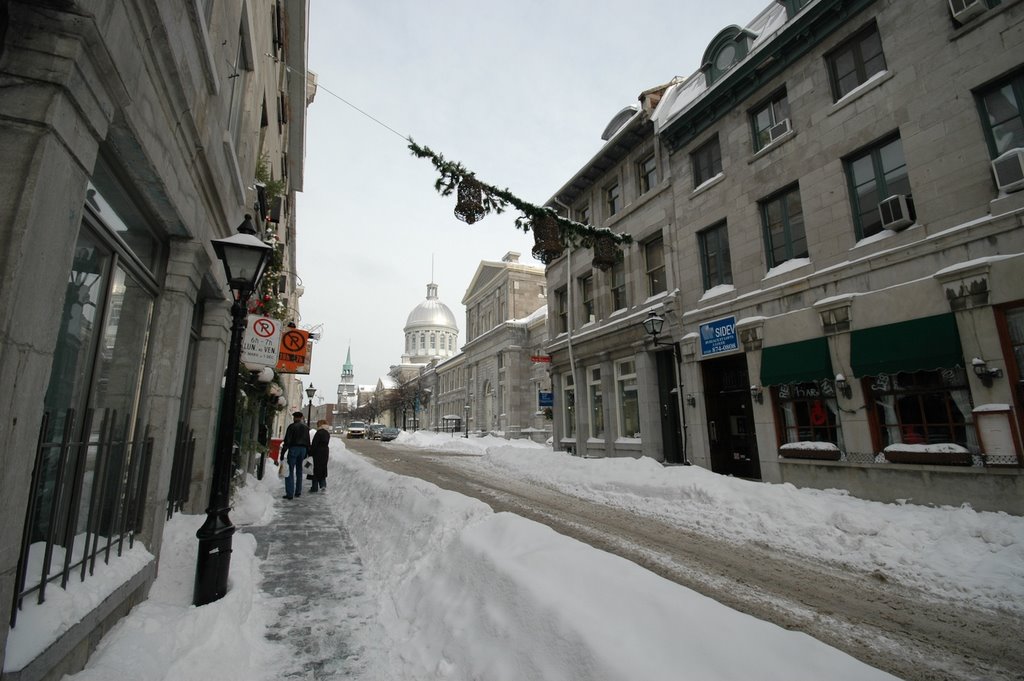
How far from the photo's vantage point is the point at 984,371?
7.57m

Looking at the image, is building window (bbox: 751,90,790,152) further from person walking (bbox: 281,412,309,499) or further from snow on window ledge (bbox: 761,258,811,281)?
person walking (bbox: 281,412,309,499)

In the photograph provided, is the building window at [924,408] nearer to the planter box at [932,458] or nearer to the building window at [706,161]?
the planter box at [932,458]

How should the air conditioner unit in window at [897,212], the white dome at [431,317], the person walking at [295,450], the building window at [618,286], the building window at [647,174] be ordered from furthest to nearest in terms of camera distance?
the white dome at [431,317]
the building window at [618,286]
the building window at [647,174]
the person walking at [295,450]
the air conditioner unit in window at [897,212]

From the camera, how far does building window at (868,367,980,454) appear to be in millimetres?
8156

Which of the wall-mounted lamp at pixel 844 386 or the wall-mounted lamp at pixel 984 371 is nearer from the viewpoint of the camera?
the wall-mounted lamp at pixel 984 371

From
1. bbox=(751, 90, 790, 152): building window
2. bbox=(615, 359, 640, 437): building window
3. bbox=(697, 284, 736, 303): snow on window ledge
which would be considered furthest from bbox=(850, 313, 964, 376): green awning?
bbox=(615, 359, 640, 437): building window

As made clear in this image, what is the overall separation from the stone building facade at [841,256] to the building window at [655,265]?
0.26 feet

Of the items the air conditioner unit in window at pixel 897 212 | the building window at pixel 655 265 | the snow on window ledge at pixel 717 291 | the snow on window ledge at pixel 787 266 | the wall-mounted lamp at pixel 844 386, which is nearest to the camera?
the air conditioner unit in window at pixel 897 212

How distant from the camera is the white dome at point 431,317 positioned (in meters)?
99.7

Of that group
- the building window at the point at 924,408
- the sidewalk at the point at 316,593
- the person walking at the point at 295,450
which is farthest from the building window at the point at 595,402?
the sidewalk at the point at 316,593

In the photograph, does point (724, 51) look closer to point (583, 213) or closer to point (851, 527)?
point (583, 213)

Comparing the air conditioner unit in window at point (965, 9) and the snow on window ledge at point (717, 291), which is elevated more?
the air conditioner unit in window at point (965, 9)

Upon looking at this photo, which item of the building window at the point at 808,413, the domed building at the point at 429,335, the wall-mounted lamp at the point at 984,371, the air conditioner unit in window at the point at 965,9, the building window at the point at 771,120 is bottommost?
the building window at the point at 808,413

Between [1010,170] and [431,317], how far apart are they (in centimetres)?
9608
